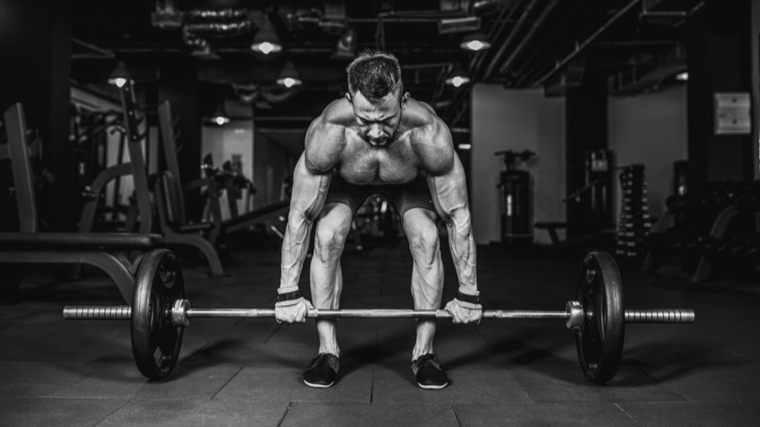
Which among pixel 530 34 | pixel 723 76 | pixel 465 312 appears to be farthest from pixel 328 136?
pixel 530 34

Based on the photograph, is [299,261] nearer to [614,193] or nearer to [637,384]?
[637,384]

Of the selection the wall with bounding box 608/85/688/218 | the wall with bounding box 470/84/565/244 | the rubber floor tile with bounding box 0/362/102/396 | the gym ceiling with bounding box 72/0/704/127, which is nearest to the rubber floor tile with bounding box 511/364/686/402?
the rubber floor tile with bounding box 0/362/102/396

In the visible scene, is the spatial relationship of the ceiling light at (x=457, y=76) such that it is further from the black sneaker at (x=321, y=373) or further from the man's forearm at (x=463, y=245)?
the black sneaker at (x=321, y=373)

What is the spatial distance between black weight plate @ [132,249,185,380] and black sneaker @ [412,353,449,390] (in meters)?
0.71

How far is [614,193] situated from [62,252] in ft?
27.4

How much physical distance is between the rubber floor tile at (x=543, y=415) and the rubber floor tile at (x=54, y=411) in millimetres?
827

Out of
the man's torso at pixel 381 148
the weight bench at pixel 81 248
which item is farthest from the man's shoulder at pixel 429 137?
the weight bench at pixel 81 248

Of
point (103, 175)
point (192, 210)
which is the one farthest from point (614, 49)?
point (103, 175)

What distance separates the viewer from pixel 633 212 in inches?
233

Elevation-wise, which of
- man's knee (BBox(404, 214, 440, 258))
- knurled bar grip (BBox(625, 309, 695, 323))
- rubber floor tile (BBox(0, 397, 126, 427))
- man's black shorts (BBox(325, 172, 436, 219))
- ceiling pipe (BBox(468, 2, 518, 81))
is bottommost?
rubber floor tile (BBox(0, 397, 126, 427))

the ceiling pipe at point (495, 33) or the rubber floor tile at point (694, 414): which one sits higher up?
the ceiling pipe at point (495, 33)

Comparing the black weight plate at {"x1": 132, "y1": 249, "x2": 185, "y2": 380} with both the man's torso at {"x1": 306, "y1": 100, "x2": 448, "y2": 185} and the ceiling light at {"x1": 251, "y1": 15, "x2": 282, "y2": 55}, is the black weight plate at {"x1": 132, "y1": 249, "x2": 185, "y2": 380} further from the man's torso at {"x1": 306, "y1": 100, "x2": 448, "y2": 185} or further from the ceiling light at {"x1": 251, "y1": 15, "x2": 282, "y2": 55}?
the ceiling light at {"x1": 251, "y1": 15, "x2": 282, "y2": 55}

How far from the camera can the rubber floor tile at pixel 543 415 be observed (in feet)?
4.40

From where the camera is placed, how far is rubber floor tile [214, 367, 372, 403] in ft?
5.05
